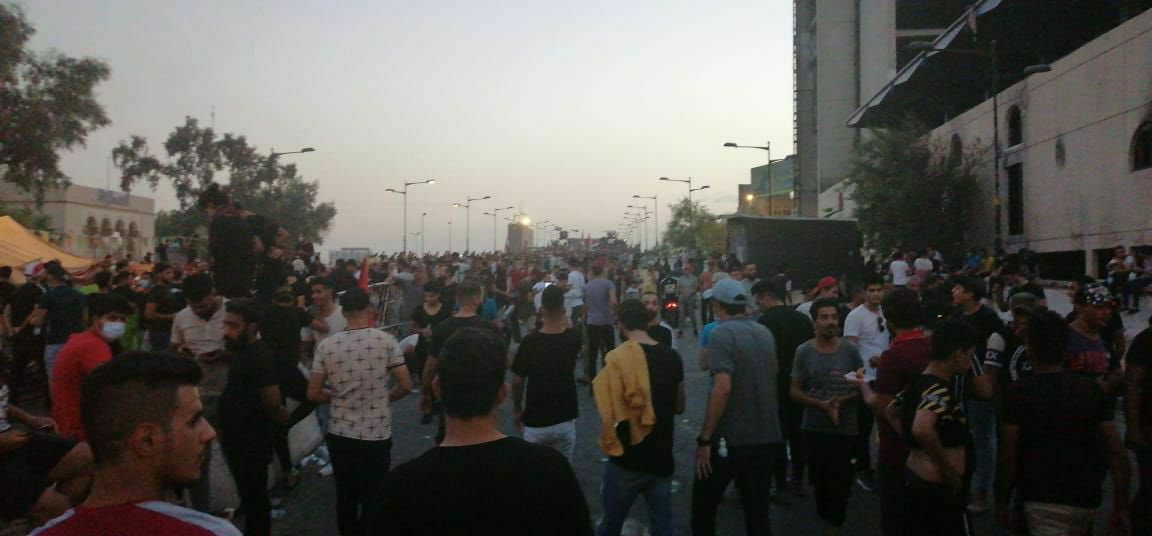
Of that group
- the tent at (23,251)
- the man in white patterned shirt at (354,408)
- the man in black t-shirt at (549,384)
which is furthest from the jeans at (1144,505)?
the tent at (23,251)

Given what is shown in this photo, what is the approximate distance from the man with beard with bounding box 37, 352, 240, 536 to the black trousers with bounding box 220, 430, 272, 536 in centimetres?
354

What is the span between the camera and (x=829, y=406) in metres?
6.20

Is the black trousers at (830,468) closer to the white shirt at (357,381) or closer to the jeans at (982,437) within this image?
the jeans at (982,437)

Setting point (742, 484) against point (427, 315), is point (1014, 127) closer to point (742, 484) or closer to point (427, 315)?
point (427, 315)

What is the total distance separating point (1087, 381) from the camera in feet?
14.2

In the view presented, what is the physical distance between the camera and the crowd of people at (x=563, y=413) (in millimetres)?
2633

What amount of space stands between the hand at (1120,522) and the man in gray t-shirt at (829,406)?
1721 millimetres

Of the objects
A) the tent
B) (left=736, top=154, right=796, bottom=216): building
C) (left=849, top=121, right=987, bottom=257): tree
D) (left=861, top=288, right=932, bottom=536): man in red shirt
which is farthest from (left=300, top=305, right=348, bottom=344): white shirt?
(left=736, top=154, right=796, bottom=216): building

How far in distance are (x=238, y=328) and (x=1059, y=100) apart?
2918 centimetres

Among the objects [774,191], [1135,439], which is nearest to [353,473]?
[1135,439]

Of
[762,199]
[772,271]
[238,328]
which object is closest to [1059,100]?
[772,271]

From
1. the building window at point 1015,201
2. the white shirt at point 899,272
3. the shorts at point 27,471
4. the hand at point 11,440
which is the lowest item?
the shorts at point 27,471

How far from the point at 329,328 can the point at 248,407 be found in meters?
3.08

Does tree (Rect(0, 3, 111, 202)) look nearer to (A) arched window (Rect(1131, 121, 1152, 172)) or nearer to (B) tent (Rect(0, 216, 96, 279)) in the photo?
(B) tent (Rect(0, 216, 96, 279))
